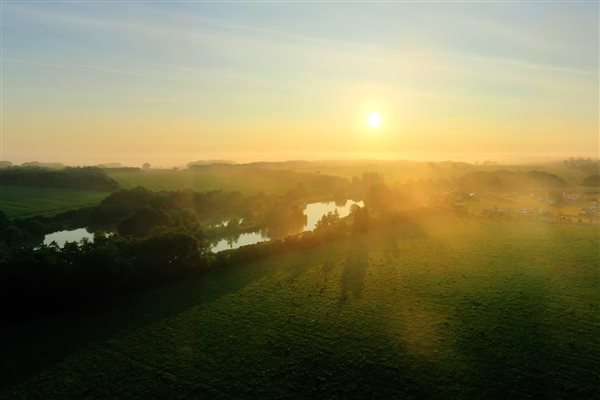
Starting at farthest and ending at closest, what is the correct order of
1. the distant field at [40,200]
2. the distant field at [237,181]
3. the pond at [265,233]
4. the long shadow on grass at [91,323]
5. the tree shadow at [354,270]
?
the distant field at [237,181] → the distant field at [40,200] → the pond at [265,233] → the tree shadow at [354,270] → the long shadow on grass at [91,323]

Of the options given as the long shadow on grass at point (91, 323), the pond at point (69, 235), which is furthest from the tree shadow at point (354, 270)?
the pond at point (69, 235)

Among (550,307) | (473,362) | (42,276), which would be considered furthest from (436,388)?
(42,276)

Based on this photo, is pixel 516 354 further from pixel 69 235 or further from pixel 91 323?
pixel 69 235

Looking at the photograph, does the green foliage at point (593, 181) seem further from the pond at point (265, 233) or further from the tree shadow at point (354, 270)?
the tree shadow at point (354, 270)

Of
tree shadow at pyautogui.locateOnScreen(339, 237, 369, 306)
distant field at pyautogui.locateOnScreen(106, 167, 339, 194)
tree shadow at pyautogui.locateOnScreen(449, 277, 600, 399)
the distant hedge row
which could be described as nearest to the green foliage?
distant field at pyautogui.locateOnScreen(106, 167, 339, 194)

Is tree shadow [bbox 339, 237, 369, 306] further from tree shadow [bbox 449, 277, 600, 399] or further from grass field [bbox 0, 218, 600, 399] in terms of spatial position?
tree shadow [bbox 449, 277, 600, 399]

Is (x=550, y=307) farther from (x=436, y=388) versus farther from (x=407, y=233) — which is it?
(x=407, y=233)
